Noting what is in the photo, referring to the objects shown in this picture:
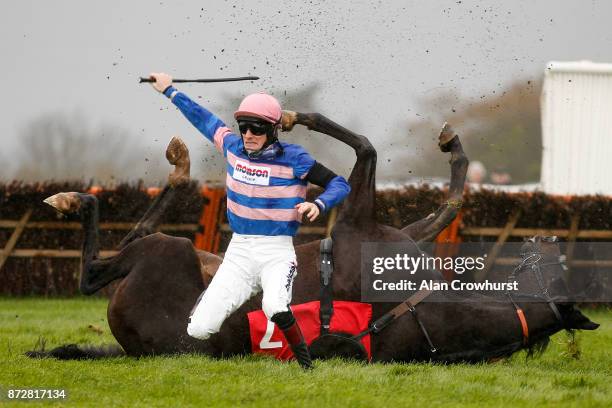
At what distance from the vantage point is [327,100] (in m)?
8.59

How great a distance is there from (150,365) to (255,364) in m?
0.68

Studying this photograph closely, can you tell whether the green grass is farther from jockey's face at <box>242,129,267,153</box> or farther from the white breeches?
jockey's face at <box>242,129,267,153</box>

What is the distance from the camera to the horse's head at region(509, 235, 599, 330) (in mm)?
6551

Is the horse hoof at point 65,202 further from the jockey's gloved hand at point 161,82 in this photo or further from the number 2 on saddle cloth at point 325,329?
the number 2 on saddle cloth at point 325,329

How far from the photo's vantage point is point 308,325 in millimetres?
6438

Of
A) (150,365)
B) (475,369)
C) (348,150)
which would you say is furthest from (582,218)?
(150,365)

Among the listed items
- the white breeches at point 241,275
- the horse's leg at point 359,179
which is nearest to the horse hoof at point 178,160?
the horse's leg at point 359,179

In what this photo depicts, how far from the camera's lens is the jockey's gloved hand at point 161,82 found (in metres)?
6.42

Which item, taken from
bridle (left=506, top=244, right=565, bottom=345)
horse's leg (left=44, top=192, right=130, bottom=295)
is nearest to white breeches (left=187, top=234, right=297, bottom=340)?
horse's leg (left=44, top=192, right=130, bottom=295)

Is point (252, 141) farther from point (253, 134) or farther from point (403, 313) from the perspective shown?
point (403, 313)

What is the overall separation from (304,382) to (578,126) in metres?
13.0

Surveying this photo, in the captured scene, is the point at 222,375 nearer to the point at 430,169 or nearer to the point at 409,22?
the point at 409,22

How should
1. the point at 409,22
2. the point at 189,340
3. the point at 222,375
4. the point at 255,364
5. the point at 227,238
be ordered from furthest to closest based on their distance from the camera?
the point at 227,238 → the point at 409,22 → the point at 189,340 → the point at 255,364 → the point at 222,375

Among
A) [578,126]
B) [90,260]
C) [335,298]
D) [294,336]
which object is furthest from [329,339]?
[578,126]
